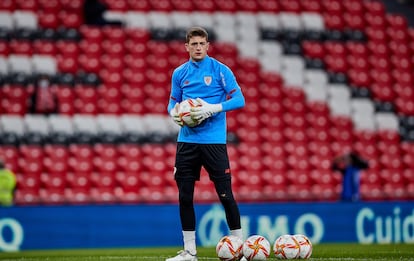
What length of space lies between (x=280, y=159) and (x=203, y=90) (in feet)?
37.1

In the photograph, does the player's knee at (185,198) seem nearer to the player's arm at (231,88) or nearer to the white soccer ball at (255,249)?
the white soccer ball at (255,249)

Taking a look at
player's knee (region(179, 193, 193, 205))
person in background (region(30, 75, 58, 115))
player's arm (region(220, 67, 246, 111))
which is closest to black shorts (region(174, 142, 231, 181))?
player's knee (region(179, 193, 193, 205))

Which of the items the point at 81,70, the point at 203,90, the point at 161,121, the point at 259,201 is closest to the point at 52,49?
the point at 81,70

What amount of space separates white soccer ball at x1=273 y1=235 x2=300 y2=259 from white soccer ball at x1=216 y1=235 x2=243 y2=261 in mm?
352

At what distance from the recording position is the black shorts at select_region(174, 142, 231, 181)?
7.40m

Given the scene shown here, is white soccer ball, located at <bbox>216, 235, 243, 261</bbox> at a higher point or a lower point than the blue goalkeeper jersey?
lower

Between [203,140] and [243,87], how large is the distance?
493 inches

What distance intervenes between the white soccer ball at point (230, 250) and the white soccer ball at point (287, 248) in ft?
1.16

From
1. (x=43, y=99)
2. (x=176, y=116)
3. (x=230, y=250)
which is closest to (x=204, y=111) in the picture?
(x=176, y=116)

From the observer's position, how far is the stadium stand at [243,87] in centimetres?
1744

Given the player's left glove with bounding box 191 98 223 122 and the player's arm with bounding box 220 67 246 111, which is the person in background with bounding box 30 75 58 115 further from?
the player's left glove with bounding box 191 98 223 122

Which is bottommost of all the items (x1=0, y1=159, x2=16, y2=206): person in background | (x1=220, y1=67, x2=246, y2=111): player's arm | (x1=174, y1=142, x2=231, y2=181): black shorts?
(x1=0, y1=159, x2=16, y2=206): person in background

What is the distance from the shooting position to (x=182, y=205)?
24.5 feet

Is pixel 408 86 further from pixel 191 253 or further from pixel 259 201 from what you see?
pixel 191 253
